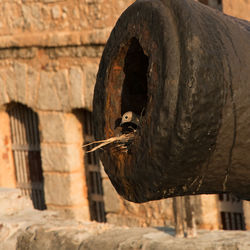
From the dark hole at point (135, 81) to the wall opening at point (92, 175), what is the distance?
5.75 metres

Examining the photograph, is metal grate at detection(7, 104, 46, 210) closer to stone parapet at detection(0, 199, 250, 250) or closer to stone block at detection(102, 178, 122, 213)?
stone block at detection(102, 178, 122, 213)

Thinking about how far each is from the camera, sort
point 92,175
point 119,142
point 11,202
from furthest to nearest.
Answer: point 92,175 → point 11,202 → point 119,142

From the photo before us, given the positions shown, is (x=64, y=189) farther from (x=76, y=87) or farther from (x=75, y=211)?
(x=76, y=87)

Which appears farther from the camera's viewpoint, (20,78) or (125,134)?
(20,78)

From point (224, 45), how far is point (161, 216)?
5.48m

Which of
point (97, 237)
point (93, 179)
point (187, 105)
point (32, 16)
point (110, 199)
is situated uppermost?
point (32, 16)

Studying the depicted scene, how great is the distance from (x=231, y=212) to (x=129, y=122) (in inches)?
201

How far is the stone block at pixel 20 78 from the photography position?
822 cm

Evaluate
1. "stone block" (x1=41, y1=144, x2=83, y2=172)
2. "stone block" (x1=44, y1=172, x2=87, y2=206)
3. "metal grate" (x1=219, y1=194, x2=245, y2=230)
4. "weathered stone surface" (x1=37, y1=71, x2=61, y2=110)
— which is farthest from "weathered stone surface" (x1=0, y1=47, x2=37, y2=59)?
"metal grate" (x1=219, y1=194, x2=245, y2=230)

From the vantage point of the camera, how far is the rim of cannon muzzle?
1.70 m

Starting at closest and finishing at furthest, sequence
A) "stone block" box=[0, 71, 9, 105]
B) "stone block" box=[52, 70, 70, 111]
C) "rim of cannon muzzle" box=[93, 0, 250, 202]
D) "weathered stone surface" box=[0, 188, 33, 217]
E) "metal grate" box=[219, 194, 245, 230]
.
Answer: "rim of cannon muzzle" box=[93, 0, 250, 202]
"weathered stone surface" box=[0, 188, 33, 217]
"metal grate" box=[219, 194, 245, 230]
"stone block" box=[52, 70, 70, 111]
"stone block" box=[0, 71, 9, 105]

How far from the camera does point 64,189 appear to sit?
316 inches

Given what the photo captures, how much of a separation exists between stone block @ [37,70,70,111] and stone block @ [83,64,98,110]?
316mm

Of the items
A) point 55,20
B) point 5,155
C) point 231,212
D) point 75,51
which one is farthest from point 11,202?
point 5,155
